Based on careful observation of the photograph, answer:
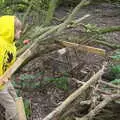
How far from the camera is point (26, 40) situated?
3.91m

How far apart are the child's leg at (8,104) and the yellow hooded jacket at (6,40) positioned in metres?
0.28

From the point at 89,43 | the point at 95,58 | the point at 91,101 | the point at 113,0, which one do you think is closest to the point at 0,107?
the point at 91,101

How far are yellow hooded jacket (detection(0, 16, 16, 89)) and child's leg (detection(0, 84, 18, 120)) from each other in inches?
11.0

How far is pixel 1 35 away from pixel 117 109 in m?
1.08

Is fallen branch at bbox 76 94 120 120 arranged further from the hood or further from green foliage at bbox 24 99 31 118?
green foliage at bbox 24 99 31 118

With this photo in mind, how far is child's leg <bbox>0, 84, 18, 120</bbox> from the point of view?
11.2 feet

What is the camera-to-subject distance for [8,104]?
3.47 meters

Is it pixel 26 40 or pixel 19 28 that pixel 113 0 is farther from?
pixel 19 28

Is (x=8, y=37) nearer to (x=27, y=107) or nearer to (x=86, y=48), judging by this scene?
(x=86, y=48)

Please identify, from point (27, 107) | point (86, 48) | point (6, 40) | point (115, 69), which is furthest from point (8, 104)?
point (115, 69)

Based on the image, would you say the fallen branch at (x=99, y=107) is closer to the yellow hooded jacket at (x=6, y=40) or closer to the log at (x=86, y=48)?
the log at (x=86, y=48)

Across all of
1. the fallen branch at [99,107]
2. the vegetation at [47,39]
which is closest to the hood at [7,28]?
the vegetation at [47,39]

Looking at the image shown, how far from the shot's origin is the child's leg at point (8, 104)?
11.2 ft

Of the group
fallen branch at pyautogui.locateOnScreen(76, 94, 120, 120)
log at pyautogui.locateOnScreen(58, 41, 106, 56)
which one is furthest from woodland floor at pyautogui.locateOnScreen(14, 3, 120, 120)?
fallen branch at pyautogui.locateOnScreen(76, 94, 120, 120)
